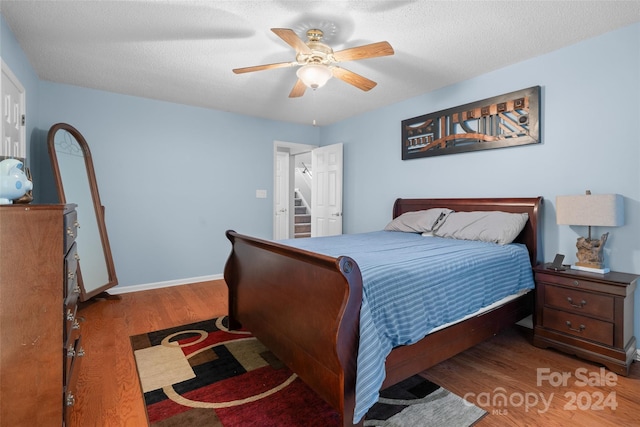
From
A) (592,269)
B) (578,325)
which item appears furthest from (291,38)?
(578,325)

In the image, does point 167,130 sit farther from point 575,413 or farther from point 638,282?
point 638,282

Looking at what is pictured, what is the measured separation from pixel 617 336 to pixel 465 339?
3.27ft

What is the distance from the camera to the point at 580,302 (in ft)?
7.44

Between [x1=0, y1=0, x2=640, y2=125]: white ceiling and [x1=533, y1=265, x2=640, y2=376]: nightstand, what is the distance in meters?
1.71

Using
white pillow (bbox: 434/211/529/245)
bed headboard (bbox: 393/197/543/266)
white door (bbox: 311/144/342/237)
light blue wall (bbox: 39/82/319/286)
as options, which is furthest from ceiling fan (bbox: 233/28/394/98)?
white door (bbox: 311/144/342/237)

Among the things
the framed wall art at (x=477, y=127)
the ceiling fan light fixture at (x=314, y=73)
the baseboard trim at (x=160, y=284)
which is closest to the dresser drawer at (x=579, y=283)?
the framed wall art at (x=477, y=127)

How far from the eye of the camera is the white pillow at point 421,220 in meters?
3.31

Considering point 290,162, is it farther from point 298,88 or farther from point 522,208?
point 522,208

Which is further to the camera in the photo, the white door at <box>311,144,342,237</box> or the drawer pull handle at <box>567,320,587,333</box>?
the white door at <box>311,144,342,237</box>

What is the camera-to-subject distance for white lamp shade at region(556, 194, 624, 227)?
2191 mm

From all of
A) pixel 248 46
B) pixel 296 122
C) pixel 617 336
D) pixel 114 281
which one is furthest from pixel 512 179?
pixel 114 281

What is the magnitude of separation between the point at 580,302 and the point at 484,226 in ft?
2.79

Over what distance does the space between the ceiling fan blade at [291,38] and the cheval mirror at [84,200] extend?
2.75 m

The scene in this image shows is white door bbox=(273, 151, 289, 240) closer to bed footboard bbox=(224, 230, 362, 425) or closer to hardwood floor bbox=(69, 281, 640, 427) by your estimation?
hardwood floor bbox=(69, 281, 640, 427)
